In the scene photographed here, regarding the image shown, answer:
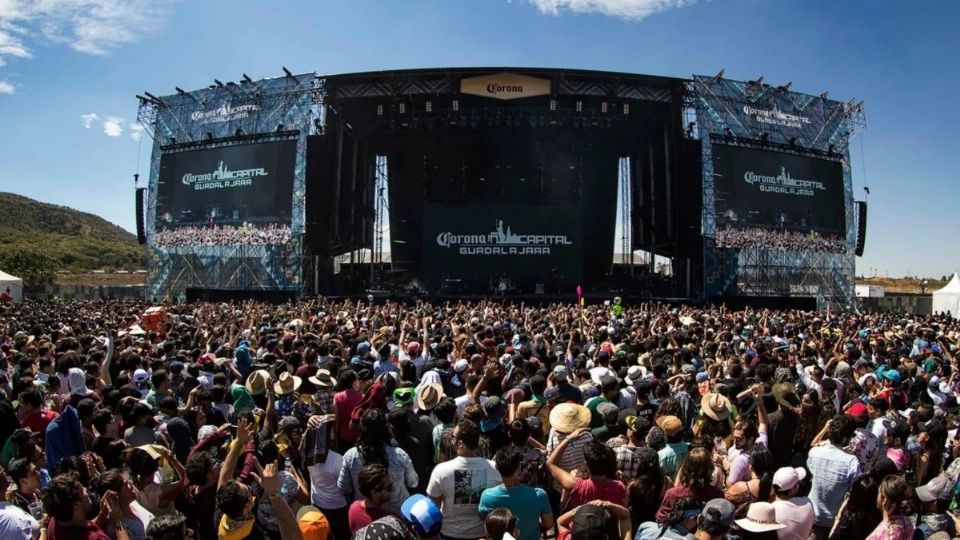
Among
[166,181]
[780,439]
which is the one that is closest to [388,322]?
[780,439]

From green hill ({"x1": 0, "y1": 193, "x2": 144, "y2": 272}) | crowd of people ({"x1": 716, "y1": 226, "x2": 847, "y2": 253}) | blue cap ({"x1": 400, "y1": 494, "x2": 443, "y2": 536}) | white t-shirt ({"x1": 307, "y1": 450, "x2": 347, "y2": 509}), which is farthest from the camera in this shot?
green hill ({"x1": 0, "y1": 193, "x2": 144, "y2": 272})

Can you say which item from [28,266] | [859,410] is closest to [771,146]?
[859,410]

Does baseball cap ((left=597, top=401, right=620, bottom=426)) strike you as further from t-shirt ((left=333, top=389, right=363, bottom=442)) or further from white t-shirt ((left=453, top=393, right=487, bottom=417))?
t-shirt ((left=333, top=389, right=363, bottom=442))

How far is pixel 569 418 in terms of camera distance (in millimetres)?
4727

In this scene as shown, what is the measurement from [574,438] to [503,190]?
29055mm

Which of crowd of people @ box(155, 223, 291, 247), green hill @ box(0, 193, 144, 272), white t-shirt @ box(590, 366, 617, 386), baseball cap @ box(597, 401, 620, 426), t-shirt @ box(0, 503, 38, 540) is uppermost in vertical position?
green hill @ box(0, 193, 144, 272)

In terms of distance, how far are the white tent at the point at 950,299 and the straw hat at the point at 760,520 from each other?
102 ft

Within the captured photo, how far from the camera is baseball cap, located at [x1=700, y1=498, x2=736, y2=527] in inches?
129

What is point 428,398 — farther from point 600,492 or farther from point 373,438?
point 600,492

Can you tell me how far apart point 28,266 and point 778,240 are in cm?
5308

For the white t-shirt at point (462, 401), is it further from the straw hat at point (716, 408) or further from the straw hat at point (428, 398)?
the straw hat at point (716, 408)

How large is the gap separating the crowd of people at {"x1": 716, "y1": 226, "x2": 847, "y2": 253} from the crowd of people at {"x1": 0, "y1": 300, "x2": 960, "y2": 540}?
21.1 meters

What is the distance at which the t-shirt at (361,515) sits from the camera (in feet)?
11.7

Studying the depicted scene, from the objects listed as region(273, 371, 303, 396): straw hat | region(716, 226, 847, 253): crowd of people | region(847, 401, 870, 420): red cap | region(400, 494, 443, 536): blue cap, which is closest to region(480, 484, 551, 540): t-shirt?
region(400, 494, 443, 536): blue cap
